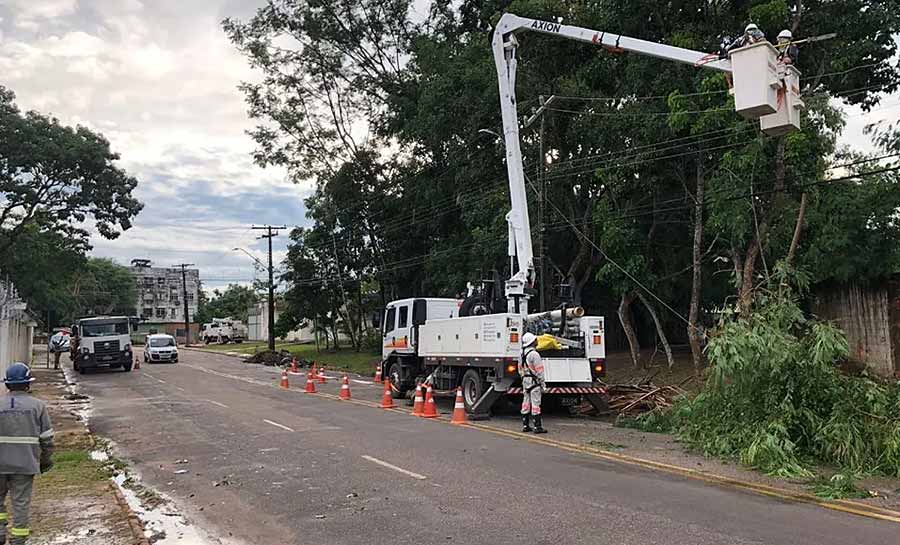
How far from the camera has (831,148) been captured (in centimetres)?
1934

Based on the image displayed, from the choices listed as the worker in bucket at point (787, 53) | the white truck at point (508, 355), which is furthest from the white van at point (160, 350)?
the worker in bucket at point (787, 53)

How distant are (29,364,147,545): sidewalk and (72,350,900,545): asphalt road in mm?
702

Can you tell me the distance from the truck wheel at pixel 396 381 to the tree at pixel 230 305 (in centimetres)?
9190

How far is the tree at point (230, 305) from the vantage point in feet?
387

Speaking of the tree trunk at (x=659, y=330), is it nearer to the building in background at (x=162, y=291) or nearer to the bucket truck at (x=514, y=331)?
the bucket truck at (x=514, y=331)

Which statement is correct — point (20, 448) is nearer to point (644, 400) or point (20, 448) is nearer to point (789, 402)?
point (789, 402)

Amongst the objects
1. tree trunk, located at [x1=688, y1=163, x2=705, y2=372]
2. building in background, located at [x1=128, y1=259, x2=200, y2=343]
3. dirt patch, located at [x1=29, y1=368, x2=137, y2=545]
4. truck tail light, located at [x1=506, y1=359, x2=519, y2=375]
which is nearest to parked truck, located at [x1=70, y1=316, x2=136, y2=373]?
dirt patch, located at [x1=29, y1=368, x2=137, y2=545]

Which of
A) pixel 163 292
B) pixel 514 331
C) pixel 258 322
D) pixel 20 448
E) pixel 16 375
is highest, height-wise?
pixel 163 292

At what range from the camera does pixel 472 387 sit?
1711cm

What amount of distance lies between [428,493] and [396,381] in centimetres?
1243

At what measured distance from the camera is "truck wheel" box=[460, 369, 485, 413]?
16.7 metres

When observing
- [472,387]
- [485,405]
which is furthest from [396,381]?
[485,405]

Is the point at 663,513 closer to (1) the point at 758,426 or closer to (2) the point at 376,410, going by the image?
(1) the point at 758,426

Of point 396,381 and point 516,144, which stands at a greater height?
point 516,144
